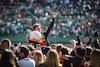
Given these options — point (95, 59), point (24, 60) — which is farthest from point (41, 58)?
point (95, 59)

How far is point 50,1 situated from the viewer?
2311 cm

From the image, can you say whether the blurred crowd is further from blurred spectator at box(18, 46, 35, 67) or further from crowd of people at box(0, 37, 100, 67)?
blurred spectator at box(18, 46, 35, 67)

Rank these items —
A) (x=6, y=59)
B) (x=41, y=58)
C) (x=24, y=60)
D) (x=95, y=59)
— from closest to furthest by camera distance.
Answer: (x=6, y=59), (x=95, y=59), (x=24, y=60), (x=41, y=58)

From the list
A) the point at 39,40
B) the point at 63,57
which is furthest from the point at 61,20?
the point at 63,57

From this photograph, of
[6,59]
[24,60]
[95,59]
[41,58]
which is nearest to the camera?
[6,59]

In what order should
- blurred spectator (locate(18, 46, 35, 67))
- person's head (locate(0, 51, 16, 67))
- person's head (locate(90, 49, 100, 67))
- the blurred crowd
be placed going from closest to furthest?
person's head (locate(0, 51, 16, 67))
person's head (locate(90, 49, 100, 67))
blurred spectator (locate(18, 46, 35, 67))
the blurred crowd

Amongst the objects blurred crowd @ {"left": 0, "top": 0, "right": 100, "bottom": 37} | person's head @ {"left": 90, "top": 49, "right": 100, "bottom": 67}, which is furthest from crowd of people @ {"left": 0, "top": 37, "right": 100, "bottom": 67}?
blurred crowd @ {"left": 0, "top": 0, "right": 100, "bottom": 37}

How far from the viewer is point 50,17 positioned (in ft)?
66.0

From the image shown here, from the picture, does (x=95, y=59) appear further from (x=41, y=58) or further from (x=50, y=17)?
(x=50, y=17)

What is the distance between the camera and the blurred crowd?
1831 centimetres

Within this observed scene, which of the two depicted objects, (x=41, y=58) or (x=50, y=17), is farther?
(x=50, y=17)

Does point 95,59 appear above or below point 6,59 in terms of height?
below

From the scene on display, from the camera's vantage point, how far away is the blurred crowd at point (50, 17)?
18312 mm

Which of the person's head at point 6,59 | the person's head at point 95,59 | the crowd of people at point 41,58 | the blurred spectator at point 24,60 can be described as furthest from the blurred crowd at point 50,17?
the person's head at point 6,59
